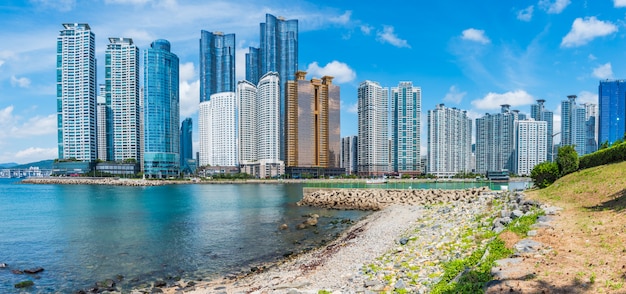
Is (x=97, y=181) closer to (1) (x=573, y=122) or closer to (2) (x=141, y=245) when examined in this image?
(2) (x=141, y=245)

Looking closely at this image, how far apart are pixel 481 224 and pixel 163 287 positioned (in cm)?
1793

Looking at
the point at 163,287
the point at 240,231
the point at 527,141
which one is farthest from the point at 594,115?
the point at 163,287

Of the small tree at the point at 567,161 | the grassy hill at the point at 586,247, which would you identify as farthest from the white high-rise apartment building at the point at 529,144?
the grassy hill at the point at 586,247

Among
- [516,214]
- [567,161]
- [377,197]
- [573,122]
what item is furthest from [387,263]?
[573,122]

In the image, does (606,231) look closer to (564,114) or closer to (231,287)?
(231,287)

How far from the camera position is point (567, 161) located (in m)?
29.9

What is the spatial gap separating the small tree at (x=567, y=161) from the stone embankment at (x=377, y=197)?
12841 mm

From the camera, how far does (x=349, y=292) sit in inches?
485

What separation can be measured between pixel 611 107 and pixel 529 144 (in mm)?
37476

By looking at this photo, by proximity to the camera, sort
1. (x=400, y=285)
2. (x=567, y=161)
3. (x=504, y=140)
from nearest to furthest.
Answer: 1. (x=400, y=285)
2. (x=567, y=161)
3. (x=504, y=140)

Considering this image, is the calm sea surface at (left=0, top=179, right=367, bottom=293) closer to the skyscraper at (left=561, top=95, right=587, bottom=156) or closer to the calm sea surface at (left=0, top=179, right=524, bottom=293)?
the calm sea surface at (left=0, top=179, right=524, bottom=293)

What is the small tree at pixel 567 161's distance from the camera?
29891 millimetres

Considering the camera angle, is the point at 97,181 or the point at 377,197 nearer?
the point at 377,197

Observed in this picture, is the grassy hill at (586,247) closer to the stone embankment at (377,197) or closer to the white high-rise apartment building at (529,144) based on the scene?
the stone embankment at (377,197)
